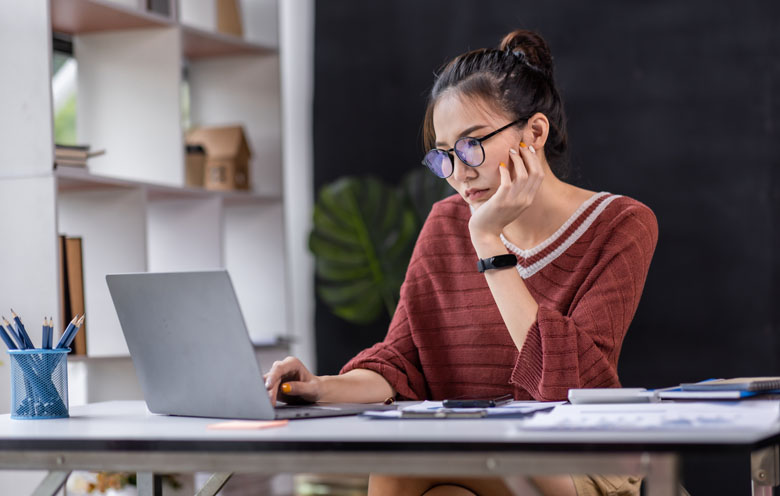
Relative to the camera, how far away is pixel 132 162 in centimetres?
340

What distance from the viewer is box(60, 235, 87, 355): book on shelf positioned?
2.71 metres

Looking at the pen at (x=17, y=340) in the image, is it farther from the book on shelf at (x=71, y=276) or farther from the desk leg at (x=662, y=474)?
the book on shelf at (x=71, y=276)

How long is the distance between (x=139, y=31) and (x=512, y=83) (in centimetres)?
185

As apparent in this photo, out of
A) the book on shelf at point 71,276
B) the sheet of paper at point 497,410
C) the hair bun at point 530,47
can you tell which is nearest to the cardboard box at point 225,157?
the book on shelf at point 71,276

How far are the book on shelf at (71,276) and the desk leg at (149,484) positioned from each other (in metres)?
1.36

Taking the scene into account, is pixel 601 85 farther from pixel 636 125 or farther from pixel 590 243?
pixel 590 243

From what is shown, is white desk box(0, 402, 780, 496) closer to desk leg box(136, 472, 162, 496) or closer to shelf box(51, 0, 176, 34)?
desk leg box(136, 472, 162, 496)

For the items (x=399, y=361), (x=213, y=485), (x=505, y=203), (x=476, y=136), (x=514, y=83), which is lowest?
(x=213, y=485)

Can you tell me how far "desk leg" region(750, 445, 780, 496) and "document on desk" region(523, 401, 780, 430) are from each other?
56mm

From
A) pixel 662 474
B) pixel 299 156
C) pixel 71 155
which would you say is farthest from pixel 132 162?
pixel 662 474

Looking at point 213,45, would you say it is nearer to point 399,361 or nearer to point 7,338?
point 399,361

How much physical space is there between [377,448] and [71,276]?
6.25 feet

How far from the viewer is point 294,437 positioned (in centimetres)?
110

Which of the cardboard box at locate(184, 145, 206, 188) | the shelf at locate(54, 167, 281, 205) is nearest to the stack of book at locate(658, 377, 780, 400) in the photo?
the shelf at locate(54, 167, 281, 205)
